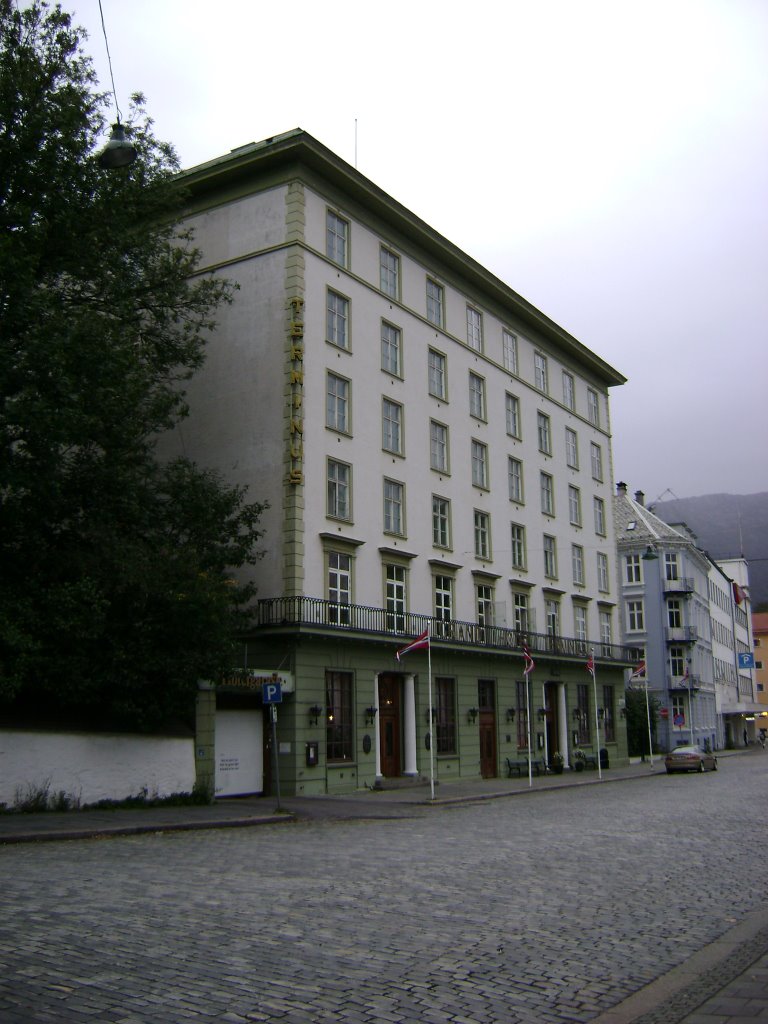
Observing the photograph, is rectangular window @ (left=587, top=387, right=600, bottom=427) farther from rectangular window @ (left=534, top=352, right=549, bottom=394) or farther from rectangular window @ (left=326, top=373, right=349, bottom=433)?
rectangular window @ (left=326, top=373, right=349, bottom=433)

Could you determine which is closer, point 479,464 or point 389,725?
point 389,725

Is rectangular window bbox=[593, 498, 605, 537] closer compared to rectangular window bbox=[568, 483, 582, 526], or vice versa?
rectangular window bbox=[568, 483, 582, 526]

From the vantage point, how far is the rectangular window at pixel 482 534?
43969mm

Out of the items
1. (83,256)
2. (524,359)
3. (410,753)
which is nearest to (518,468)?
(524,359)

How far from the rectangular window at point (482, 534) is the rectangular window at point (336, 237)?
39.8 feet

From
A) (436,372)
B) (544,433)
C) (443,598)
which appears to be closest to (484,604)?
(443,598)

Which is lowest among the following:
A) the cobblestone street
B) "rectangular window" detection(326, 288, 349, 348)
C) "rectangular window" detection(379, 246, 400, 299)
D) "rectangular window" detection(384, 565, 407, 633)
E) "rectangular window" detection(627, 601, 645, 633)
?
the cobblestone street

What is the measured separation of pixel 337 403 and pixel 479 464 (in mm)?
10797

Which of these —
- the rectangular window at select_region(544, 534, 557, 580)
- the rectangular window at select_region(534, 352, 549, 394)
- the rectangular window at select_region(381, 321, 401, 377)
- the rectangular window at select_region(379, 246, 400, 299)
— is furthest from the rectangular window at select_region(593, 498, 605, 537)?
the rectangular window at select_region(379, 246, 400, 299)

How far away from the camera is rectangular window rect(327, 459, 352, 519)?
115 ft

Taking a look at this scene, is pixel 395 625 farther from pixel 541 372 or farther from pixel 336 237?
pixel 541 372

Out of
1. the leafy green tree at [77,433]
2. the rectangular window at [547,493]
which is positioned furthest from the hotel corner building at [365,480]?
the leafy green tree at [77,433]

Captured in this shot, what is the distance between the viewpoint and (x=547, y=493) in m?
51.5

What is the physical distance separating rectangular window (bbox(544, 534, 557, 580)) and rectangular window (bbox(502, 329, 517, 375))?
795 cm
